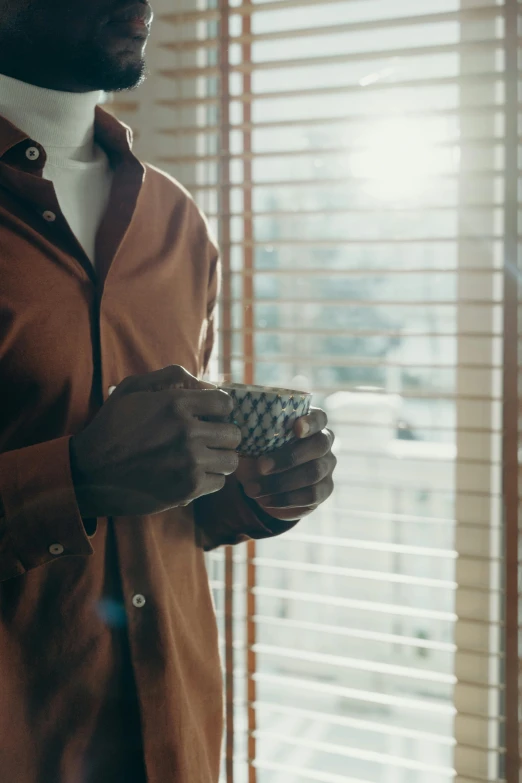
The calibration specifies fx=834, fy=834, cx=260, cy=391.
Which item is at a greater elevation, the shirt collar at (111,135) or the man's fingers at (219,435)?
the shirt collar at (111,135)

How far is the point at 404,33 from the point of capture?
1.54 meters

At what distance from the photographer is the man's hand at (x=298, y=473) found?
0.99 metres

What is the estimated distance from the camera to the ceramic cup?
0.90 meters

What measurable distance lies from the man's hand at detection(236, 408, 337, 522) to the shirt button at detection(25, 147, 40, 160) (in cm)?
48

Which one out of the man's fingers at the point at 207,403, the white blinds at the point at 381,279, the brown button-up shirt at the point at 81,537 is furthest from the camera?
the white blinds at the point at 381,279

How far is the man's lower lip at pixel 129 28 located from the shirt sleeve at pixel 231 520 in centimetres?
64

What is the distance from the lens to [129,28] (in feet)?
3.68

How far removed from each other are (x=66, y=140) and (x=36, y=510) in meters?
0.55

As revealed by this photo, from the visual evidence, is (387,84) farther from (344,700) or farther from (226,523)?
(344,700)

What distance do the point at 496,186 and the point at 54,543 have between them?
989mm

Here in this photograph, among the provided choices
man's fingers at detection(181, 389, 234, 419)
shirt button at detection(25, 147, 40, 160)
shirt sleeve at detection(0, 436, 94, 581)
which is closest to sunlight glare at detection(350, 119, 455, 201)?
shirt button at detection(25, 147, 40, 160)

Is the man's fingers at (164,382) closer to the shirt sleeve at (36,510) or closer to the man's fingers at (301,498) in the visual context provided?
the shirt sleeve at (36,510)

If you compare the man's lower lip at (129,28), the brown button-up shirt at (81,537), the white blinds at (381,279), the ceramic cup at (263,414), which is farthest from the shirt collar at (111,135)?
the ceramic cup at (263,414)

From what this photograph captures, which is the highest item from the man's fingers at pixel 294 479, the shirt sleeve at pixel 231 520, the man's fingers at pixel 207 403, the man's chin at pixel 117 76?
the man's chin at pixel 117 76
